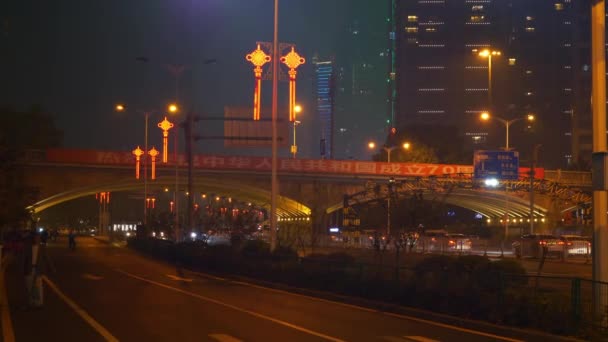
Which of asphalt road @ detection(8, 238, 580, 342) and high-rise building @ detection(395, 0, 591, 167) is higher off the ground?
high-rise building @ detection(395, 0, 591, 167)

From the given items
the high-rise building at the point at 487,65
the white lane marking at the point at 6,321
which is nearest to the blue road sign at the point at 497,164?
the white lane marking at the point at 6,321

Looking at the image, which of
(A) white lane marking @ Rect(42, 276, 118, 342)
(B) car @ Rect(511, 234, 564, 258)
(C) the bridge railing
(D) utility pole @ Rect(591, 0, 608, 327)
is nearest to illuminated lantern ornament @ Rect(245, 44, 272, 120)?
(A) white lane marking @ Rect(42, 276, 118, 342)

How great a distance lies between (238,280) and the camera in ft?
104

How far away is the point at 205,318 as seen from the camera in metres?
18.5

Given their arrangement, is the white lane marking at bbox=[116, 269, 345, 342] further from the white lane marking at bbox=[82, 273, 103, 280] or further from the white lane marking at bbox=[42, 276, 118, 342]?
the white lane marking at bbox=[42, 276, 118, 342]

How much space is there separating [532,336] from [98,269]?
2690 centimetres

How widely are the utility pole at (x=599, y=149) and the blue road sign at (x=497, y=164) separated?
3160 cm

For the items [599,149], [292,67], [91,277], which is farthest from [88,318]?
[292,67]

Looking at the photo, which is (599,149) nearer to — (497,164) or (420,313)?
(420,313)

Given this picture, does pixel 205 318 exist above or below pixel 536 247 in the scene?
below

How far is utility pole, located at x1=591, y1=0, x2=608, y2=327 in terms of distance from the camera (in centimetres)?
1577

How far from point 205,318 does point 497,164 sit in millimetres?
32986

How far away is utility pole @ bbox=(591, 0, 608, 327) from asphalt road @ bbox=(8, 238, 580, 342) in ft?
6.94

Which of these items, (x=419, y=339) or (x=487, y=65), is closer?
(x=419, y=339)
